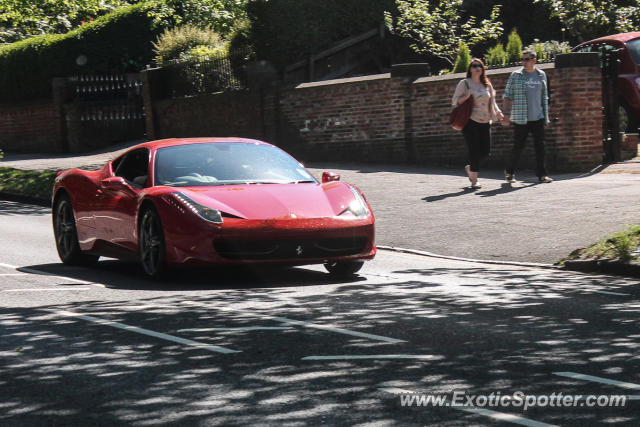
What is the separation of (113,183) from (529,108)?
25.4 ft

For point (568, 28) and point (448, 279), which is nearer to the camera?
point (448, 279)

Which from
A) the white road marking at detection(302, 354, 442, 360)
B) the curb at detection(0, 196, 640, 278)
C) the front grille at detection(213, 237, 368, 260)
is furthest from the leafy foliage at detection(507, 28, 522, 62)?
the white road marking at detection(302, 354, 442, 360)

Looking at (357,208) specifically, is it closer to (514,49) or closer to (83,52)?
(514,49)

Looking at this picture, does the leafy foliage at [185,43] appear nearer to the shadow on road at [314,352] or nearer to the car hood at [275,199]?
the car hood at [275,199]

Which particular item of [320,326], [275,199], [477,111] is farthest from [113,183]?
[477,111]

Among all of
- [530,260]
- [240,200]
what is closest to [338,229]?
[240,200]

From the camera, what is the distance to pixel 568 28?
2753 centimetres

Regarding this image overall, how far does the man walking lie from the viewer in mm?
16688

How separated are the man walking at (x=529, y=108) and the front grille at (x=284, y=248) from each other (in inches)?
283

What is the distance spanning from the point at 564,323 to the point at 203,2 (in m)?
22.9

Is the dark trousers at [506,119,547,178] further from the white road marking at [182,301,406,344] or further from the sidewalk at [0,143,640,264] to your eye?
the white road marking at [182,301,406,344]

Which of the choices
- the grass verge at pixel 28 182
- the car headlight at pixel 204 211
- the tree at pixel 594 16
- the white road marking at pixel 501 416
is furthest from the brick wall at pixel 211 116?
the white road marking at pixel 501 416

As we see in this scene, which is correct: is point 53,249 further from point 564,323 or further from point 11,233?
point 564,323

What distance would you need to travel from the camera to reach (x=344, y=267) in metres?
10.6
